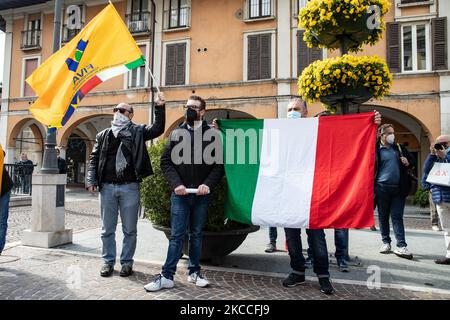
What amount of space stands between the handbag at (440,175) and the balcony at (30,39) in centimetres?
2192

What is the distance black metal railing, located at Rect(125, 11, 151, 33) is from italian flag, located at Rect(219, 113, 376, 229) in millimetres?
16389

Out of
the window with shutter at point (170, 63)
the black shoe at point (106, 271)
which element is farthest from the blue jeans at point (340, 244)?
the window with shutter at point (170, 63)

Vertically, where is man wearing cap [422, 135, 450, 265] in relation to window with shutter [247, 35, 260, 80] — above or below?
below

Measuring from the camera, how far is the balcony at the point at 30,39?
21098 mm

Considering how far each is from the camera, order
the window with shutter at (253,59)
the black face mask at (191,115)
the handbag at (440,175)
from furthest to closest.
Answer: the window with shutter at (253,59) → the handbag at (440,175) → the black face mask at (191,115)

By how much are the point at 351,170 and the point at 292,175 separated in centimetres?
67

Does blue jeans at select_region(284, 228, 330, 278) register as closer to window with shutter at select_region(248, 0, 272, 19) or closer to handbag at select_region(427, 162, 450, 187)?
handbag at select_region(427, 162, 450, 187)

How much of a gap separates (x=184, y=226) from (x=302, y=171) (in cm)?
153

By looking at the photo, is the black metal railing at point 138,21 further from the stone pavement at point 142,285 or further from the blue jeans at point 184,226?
the blue jeans at point 184,226

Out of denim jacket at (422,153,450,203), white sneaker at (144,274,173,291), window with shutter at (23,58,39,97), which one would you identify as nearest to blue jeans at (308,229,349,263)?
denim jacket at (422,153,450,203)

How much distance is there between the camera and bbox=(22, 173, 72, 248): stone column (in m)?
6.07

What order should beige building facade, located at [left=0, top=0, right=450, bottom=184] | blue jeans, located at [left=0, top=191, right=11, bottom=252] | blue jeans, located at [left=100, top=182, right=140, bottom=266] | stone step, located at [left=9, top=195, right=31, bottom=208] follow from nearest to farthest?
1. blue jeans, located at [left=100, top=182, right=140, bottom=266]
2. blue jeans, located at [left=0, top=191, right=11, bottom=252]
3. stone step, located at [left=9, top=195, right=31, bottom=208]
4. beige building facade, located at [left=0, top=0, right=450, bottom=184]
